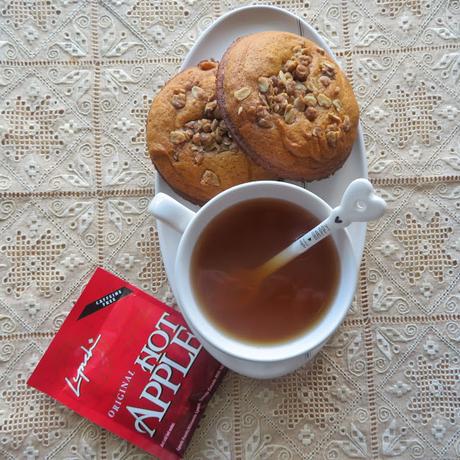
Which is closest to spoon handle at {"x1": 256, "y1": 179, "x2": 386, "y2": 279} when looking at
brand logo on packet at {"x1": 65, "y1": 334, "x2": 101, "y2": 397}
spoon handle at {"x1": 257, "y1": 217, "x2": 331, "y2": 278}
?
spoon handle at {"x1": 257, "y1": 217, "x2": 331, "y2": 278}

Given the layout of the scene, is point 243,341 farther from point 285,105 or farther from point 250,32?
point 250,32

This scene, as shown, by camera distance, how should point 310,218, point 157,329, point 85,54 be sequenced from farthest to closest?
point 85,54, point 157,329, point 310,218

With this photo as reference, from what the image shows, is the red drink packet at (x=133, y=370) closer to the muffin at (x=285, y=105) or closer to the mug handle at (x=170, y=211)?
the mug handle at (x=170, y=211)

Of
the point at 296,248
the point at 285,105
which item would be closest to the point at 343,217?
the point at 296,248

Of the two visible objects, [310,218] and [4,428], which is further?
[4,428]

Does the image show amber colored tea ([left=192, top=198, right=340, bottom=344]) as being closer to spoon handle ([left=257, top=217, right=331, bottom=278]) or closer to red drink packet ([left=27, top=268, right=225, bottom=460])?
spoon handle ([left=257, top=217, right=331, bottom=278])

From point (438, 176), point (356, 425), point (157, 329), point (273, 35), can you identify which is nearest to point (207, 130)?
point (273, 35)

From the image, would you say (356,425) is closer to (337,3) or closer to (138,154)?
(138,154)
